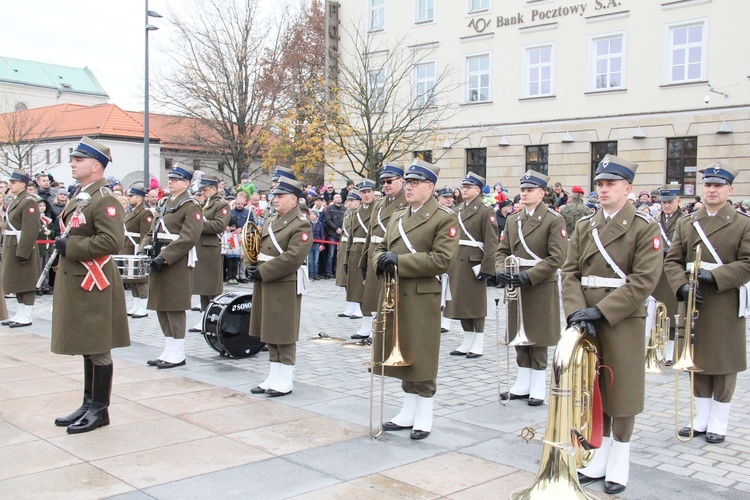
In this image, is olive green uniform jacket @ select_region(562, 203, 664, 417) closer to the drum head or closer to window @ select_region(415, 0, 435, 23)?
the drum head

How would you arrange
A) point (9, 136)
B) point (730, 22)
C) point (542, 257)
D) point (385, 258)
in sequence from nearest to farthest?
point (385, 258) → point (542, 257) → point (730, 22) → point (9, 136)

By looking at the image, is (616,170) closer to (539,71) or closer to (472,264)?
(472,264)

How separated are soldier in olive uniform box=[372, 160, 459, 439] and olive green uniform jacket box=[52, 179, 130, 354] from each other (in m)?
2.31

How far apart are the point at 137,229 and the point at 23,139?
1802 inches

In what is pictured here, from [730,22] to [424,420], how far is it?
76.8ft

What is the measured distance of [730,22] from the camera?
2525 centimetres

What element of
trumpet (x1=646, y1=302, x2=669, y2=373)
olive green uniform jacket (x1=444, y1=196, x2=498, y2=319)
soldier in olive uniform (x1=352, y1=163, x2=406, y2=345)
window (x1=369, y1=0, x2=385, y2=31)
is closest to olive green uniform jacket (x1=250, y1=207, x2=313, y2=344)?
soldier in olive uniform (x1=352, y1=163, x2=406, y2=345)

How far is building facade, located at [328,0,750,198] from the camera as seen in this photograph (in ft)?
84.4

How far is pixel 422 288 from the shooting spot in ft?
21.8

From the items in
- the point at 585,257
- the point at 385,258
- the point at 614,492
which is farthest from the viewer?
the point at 385,258

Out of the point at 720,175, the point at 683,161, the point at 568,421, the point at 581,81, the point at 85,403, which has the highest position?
the point at 581,81

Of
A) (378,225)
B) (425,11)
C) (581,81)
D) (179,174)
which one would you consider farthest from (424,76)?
(179,174)

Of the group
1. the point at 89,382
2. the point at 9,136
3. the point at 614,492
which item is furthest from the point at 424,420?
the point at 9,136

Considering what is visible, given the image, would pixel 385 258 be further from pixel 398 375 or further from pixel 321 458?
pixel 321 458
